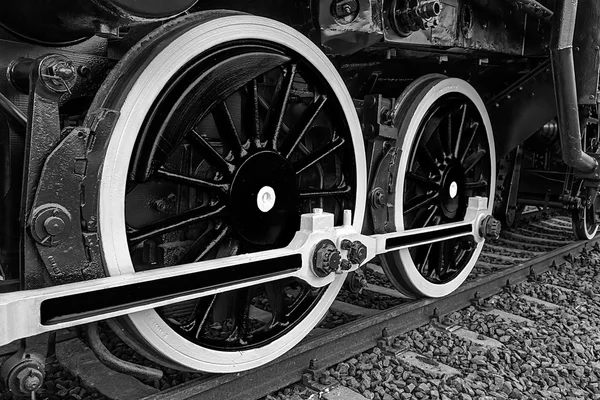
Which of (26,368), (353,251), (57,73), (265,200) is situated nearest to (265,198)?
(265,200)

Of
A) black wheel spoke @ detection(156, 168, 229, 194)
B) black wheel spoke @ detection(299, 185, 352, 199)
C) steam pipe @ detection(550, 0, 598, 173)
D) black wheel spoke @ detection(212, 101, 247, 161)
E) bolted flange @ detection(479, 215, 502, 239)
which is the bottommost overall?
bolted flange @ detection(479, 215, 502, 239)

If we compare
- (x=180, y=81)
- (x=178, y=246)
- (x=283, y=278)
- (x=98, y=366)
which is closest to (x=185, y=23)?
(x=180, y=81)

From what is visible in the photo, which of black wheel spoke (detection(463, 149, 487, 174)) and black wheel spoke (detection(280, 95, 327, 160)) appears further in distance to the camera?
black wheel spoke (detection(463, 149, 487, 174))

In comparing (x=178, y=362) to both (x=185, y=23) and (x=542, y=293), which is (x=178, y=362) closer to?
(x=185, y=23)

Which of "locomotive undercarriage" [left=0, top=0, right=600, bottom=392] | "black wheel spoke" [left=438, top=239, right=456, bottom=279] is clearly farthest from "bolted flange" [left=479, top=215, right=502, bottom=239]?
"black wheel spoke" [left=438, top=239, right=456, bottom=279]

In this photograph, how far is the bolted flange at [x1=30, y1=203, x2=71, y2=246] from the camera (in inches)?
62.0

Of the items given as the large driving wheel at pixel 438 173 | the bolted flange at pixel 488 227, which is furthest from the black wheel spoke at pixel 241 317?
the bolted flange at pixel 488 227

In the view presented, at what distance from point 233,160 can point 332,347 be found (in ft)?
3.60

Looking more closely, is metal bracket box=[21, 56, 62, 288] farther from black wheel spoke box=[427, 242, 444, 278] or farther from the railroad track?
black wheel spoke box=[427, 242, 444, 278]

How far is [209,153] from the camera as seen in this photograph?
2055 mm

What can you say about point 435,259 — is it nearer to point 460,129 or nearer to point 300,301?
point 460,129

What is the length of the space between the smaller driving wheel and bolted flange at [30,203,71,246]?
16.8ft

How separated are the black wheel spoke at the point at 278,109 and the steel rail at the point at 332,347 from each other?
0.96m

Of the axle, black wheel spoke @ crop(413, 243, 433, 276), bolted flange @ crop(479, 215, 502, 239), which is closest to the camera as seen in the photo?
the axle
